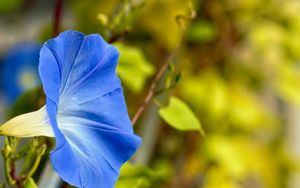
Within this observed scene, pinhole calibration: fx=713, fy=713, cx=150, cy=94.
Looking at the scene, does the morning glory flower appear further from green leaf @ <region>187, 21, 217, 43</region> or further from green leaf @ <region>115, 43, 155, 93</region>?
green leaf @ <region>187, 21, 217, 43</region>

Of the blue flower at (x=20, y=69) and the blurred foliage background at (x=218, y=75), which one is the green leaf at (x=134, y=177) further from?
the blue flower at (x=20, y=69)

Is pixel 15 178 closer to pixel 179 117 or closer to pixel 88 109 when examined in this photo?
pixel 88 109

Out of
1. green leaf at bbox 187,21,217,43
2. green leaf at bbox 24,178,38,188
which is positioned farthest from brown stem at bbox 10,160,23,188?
green leaf at bbox 187,21,217,43

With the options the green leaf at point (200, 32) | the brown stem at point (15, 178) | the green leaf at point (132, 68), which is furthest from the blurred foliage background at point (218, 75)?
the brown stem at point (15, 178)

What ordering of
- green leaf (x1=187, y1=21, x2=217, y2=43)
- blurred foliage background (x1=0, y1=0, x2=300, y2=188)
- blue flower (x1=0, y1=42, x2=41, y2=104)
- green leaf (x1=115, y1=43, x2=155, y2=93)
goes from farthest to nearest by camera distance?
blue flower (x1=0, y1=42, x2=41, y2=104) → green leaf (x1=187, y1=21, x2=217, y2=43) → blurred foliage background (x1=0, y1=0, x2=300, y2=188) → green leaf (x1=115, y1=43, x2=155, y2=93)

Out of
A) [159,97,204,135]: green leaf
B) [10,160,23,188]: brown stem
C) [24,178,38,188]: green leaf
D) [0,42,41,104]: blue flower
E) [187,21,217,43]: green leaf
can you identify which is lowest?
[0,42,41,104]: blue flower

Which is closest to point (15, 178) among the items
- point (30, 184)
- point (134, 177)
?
point (30, 184)
